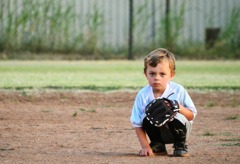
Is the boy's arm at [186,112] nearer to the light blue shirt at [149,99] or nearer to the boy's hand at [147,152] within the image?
the light blue shirt at [149,99]

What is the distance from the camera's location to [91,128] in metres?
7.97

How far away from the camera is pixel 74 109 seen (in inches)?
386

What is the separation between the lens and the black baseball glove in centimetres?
584

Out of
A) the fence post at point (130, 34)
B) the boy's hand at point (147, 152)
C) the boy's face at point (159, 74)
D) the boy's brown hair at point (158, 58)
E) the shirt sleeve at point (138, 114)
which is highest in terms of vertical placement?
the boy's brown hair at point (158, 58)

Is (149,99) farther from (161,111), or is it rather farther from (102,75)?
(102,75)

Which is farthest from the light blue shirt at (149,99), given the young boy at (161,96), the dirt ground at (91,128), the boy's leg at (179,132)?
the dirt ground at (91,128)

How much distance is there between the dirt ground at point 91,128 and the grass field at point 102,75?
1.21 metres

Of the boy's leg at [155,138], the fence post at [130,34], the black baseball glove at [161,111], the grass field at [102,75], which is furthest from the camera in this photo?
the fence post at [130,34]

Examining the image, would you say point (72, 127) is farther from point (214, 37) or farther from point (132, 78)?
point (214, 37)

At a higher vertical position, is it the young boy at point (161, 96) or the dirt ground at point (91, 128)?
the young boy at point (161, 96)

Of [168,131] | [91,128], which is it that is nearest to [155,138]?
[168,131]

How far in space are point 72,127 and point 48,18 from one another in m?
11.9

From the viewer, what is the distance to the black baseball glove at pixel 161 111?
5.84m

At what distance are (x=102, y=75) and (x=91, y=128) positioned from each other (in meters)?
7.13
